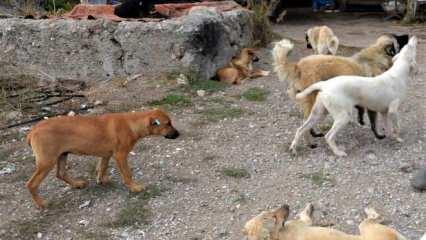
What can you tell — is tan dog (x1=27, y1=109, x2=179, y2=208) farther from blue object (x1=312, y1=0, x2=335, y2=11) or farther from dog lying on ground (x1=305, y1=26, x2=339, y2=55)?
blue object (x1=312, y1=0, x2=335, y2=11)

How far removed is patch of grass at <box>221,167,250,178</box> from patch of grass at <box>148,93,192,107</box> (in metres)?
1.99

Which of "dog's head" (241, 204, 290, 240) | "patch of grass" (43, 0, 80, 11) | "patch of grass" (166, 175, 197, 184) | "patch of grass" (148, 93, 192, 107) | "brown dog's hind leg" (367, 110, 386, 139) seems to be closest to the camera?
"dog's head" (241, 204, 290, 240)

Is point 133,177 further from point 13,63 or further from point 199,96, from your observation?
point 13,63

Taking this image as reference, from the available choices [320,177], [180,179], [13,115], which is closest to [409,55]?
[320,177]

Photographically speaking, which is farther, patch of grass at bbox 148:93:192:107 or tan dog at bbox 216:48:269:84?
tan dog at bbox 216:48:269:84

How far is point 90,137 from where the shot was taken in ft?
17.4

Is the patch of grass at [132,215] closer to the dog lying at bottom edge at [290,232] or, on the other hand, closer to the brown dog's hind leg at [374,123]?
the dog lying at bottom edge at [290,232]

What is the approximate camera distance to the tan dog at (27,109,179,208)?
5148 millimetres

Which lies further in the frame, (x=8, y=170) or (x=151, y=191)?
(x=8, y=170)

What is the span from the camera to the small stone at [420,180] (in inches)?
205

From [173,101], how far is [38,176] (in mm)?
2807

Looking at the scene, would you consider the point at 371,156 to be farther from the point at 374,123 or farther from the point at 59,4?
the point at 59,4

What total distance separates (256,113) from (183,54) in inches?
60.7

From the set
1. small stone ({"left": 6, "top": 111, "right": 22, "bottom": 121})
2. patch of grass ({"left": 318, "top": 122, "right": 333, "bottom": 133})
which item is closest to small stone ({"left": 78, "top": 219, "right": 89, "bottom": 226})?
patch of grass ({"left": 318, "top": 122, "right": 333, "bottom": 133})
